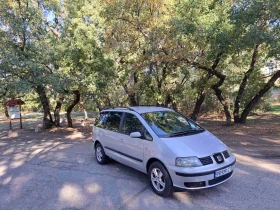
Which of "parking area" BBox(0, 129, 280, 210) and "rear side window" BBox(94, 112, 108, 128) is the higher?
"rear side window" BBox(94, 112, 108, 128)

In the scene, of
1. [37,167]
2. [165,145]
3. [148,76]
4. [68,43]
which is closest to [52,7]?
[68,43]

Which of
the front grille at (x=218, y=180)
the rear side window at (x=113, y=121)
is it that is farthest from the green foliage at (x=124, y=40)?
the front grille at (x=218, y=180)

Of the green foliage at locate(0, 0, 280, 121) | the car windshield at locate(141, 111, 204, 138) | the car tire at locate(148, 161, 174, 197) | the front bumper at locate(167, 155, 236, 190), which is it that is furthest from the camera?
the green foliage at locate(0, 0, 280, 121)

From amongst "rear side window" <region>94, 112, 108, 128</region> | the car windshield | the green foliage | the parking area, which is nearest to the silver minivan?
the car windshield

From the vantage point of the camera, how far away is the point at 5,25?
1114cm

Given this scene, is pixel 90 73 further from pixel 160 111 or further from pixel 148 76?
pixel 160 111

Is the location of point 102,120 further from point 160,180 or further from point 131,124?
point 160,180

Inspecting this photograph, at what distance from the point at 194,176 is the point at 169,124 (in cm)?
141

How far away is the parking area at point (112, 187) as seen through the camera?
3.97 m

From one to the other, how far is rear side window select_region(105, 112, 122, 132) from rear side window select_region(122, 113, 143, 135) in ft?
0.91

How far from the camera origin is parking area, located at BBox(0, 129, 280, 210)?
3973mm

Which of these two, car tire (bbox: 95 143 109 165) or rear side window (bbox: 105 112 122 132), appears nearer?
rear side window (bbox: 105 112 122 132)

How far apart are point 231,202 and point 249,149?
13.1 ft

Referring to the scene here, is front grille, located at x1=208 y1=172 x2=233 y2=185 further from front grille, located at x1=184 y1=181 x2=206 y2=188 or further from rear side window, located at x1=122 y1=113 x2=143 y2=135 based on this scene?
rear side window, located at x1=122 y1=113 x2=143 y2=135
